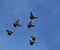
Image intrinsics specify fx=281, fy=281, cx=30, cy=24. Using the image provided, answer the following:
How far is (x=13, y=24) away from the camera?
175 ft

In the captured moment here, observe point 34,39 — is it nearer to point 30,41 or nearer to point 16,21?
point 30,41

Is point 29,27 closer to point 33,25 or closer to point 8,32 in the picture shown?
point 33,25

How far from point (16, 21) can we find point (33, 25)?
10.7 ft

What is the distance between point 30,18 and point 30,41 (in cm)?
441

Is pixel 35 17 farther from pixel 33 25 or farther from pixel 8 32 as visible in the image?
pixel 8 32

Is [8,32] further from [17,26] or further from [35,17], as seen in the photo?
[35,17]

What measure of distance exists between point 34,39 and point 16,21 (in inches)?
199

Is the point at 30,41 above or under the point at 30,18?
under

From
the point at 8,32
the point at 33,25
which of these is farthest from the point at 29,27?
the point at 8,32

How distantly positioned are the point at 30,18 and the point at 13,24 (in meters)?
3.46

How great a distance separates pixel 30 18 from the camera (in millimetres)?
52969

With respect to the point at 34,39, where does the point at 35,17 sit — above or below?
above

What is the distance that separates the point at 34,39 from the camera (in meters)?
53.9

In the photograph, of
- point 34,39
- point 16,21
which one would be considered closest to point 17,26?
point 16,21
